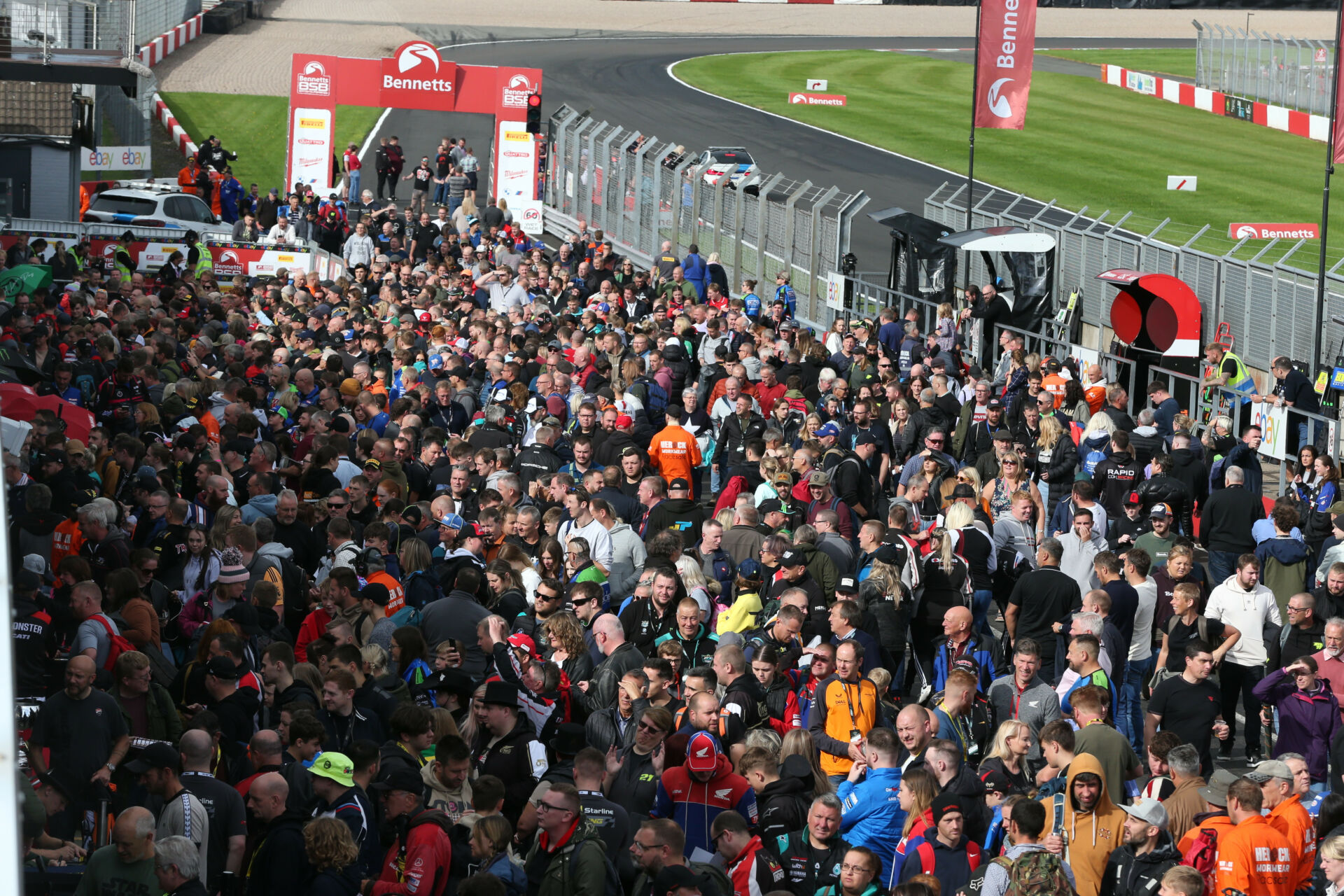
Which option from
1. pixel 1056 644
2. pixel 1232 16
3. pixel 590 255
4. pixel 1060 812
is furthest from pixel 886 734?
pixel 1232 16

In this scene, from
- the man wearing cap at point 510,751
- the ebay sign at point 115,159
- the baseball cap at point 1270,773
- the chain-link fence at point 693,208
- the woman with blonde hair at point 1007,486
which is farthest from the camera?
the ebay sign at point 115,159

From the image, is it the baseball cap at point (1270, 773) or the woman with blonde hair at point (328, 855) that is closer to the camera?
the woman with blonde hair at point (328, 855)

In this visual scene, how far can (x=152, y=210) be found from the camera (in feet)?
103

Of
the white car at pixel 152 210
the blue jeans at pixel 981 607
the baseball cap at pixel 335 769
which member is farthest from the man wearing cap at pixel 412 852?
the white car at pixel 152 210

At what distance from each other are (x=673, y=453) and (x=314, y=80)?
2459cm

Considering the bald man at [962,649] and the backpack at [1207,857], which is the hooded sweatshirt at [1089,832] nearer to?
the backpack at [1207,857]

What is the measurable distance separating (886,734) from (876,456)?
23.3ft

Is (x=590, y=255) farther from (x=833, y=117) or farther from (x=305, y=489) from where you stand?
(x=833, y=117)

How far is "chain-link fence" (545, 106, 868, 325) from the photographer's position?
25.9 m

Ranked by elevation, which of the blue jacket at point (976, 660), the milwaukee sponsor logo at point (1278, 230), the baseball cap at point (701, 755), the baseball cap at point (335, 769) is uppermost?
the milwaukee sponsor logo at point (1278, 230)

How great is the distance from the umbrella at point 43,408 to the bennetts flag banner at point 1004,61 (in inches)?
645

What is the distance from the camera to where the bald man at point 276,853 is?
7.14 metres

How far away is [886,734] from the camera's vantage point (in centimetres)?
862

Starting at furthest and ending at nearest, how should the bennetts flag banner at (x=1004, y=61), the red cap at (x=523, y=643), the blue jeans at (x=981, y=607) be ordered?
the bennetts flag banner at (x=1004, y=61), the blue jeans at (x=981, y=607), the red cap at (x=523, y=643)
